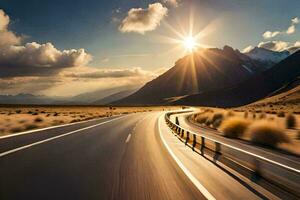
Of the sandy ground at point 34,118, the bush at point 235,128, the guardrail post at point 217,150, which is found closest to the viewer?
the guardrail post at point 217,150

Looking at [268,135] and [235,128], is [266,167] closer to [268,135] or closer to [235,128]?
[268,135]

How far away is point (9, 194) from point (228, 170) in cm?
576

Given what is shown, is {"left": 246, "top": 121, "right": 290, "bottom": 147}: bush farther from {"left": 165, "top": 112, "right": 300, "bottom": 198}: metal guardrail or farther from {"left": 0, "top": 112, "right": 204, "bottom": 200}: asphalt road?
{"left": 0, "top": 112, "right": 204, "bottom": 200}: asphalt road

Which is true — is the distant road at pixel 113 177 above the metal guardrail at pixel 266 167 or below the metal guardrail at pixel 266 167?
below

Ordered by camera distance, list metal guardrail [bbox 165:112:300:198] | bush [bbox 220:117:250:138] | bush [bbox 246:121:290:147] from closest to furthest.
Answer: metal guardrail [bbox 165:112:300:198] < bush [bbox 246:121:290:147] < bush [bbox 220:117:250:138]

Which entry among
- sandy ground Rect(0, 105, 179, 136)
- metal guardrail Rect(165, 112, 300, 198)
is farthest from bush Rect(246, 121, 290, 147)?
sandy ground Rect(0, 105, 179, 136)

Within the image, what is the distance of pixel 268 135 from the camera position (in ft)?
63.0

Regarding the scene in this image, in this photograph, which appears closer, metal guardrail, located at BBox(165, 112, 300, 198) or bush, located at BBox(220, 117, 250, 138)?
metal guardrail, located at BBox(165, 112, 300, 198)

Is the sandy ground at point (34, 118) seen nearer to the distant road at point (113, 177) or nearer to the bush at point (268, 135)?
the distant road at point (113, 177)

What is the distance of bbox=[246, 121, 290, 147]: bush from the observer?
738 inches

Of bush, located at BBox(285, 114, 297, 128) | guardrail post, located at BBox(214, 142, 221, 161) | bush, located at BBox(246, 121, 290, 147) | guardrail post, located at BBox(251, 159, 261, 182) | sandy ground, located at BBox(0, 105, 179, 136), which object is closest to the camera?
guardrail post, located at BBox(251, 159, 261, 182)

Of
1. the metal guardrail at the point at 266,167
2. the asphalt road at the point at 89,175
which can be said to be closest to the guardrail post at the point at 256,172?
the metal guardrail at the point at 266,167

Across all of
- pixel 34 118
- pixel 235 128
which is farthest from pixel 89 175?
pixel 34 118

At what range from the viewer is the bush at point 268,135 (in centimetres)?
1873
